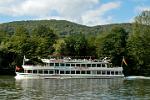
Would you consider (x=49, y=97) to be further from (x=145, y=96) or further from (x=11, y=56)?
(x=11, y=56)

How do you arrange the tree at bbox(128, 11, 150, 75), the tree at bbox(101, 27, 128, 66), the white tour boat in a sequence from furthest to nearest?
the tree at bbox(101, 27, 128, 66) < the tree at bbox(128, 11, 150, 75) < the white tour boat

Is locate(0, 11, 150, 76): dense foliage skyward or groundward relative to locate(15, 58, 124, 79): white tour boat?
skyward

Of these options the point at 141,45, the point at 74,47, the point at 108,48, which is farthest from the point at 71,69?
the point at 74,47

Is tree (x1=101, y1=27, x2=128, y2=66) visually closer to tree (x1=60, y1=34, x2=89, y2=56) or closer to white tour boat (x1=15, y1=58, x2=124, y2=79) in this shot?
tree (x1=60, y1=34, x2=89, y2=56)

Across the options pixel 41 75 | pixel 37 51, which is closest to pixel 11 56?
pixel 37 51

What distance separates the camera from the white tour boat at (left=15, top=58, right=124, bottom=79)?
103062mm

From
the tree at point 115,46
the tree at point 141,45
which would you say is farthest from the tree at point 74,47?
the tree at point 141,45

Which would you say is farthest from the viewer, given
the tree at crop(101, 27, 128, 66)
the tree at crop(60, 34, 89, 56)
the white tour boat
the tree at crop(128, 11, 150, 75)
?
the tree at crop(60, 34, 89, 56)

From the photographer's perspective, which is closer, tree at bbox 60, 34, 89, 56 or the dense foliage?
the dense foliage

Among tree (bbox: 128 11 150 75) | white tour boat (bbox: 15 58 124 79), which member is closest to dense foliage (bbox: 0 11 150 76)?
tree (bbox: 128 11 150 75)

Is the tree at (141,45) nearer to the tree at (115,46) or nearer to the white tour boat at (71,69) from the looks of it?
the tree at (115,46)

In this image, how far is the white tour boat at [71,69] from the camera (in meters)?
103

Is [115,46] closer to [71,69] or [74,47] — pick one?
[74,47]

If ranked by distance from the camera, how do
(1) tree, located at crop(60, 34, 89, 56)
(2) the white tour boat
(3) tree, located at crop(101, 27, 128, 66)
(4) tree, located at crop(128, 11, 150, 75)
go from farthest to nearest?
(1) tree, located at crop(60, 34, 89, 56)
(3) tree, located at crop(101, 27, 128, 66)
(4) tree, located at crop(128, 11, 150, 75)
(2) the white tour boat
